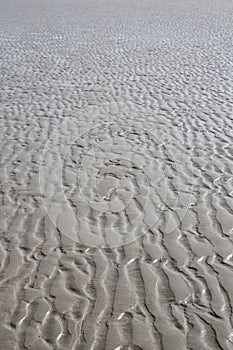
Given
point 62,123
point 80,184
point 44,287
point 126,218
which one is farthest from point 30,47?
point 44,287

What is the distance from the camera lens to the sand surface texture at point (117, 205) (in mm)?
4344

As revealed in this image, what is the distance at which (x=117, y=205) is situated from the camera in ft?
21.1

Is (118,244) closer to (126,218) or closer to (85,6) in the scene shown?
(126,218)

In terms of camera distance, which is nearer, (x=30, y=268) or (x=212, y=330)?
(x=212, y=330)

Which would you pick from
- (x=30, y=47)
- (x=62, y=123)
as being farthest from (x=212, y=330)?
(x=30, y=47)

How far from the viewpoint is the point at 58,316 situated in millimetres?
4418

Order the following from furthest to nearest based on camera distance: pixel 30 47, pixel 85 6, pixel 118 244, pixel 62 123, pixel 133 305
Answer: pixel 85 6 < pixel 30 47 < pixel 62 123 < pixel 118 244 < pixel 133 305

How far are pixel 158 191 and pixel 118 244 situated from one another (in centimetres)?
134

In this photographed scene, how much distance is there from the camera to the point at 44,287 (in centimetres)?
484

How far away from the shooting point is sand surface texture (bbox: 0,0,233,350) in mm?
4344

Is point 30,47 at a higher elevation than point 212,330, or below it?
below

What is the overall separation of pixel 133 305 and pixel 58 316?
62cm

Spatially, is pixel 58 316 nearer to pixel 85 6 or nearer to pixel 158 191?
pixel 158 191

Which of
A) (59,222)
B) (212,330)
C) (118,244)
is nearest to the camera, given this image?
(212,330)
